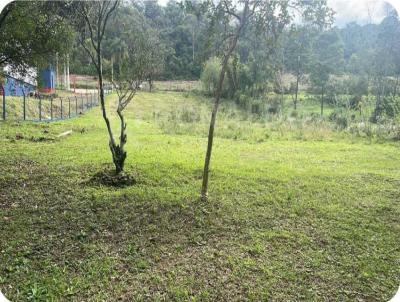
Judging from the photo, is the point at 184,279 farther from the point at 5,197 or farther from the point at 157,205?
the point at 5,197

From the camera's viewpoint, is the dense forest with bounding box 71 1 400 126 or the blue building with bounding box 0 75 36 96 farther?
the dense forest with bounding box 71 1 400 126

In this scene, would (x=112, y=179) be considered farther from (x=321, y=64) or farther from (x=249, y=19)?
(x=321, y=64)

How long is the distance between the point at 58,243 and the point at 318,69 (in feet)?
112

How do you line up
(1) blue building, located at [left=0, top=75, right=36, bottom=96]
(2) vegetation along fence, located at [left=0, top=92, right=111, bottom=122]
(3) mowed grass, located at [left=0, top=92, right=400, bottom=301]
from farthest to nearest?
(2) vegetation along fence, located at [left=0, top=92, right=111, bottom=122] < (1) blue building, located at [left=0, top=75, right=36, bottom=96] < (3) mowed grass, located at [left=0, top=92, right=400, bottom=301]

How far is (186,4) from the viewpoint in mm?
5055

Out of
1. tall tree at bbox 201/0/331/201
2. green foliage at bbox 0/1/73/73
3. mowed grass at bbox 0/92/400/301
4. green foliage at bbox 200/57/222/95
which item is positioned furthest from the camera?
green foliage at bbox 200/57/222/95

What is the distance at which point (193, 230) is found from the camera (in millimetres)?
4516

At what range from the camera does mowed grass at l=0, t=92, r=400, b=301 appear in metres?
3.51

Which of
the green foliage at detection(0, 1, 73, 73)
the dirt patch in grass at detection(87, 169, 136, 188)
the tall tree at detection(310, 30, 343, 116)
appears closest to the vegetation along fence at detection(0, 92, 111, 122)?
the green foliage at detection(0, 1, 73, 73)

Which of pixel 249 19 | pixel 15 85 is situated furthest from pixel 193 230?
pixel 15 85

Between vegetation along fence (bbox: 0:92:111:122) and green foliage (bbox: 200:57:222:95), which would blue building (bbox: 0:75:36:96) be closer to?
vegetation along fence (bbox: 0:92:111:122)

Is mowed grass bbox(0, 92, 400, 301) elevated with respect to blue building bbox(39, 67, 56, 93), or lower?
lower

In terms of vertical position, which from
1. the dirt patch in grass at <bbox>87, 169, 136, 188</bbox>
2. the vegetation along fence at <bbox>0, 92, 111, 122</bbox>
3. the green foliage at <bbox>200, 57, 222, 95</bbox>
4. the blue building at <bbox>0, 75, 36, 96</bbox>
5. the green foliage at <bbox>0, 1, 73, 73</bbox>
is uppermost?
the green foliage at <bbox>200, 57, 222, 95</bbox>

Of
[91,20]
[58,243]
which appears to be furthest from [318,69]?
[58,243]
